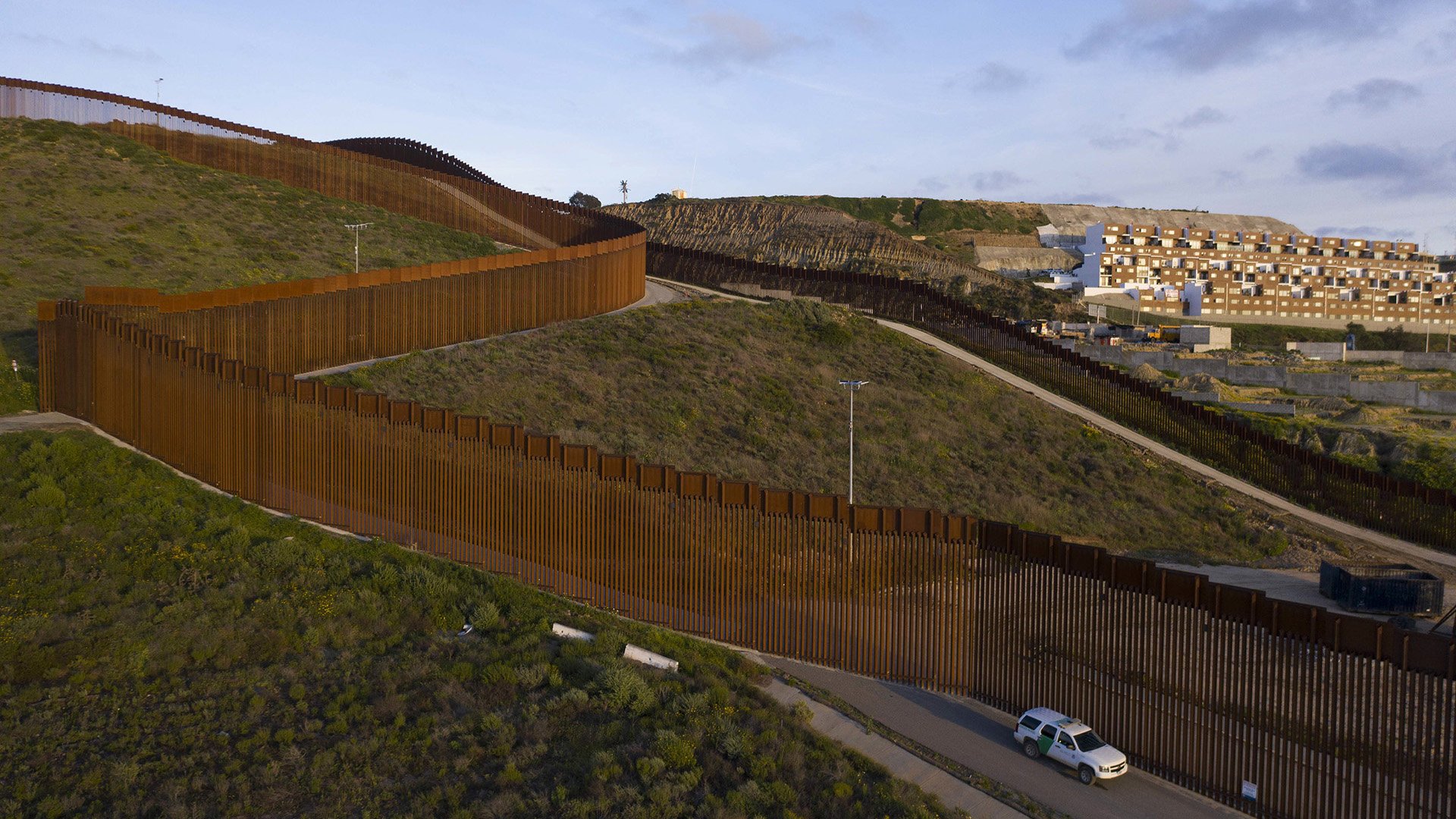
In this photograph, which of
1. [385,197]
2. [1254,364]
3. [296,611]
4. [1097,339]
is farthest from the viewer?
[1097,339]

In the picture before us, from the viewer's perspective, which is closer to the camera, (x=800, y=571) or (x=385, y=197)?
(x=800, y=571)

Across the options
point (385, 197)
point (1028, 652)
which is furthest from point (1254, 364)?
point (1028, 652)

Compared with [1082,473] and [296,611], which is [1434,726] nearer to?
[296,611]

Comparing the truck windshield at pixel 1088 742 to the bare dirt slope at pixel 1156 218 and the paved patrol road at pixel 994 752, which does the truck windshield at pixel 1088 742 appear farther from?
the bare dirt slope at pixel 1156 218

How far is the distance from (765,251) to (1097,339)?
44514 millimetres

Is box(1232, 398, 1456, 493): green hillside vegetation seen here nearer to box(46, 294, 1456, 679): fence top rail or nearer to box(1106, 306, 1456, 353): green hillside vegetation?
box(46, 294, 1456, 679): fence top rail

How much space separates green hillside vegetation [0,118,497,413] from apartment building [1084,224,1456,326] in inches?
3535

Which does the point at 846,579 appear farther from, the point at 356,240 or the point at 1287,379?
the point at 1287,379

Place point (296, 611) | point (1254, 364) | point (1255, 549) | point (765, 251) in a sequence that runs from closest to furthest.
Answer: point (296, 611) → point (1255, 549) → point (1254, 364) → point (765, 251)

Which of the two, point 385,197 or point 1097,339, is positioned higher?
point 385,197

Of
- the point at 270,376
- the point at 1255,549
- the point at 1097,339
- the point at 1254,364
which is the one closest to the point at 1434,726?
the point at 270,376

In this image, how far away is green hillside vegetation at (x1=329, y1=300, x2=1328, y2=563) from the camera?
2789cm

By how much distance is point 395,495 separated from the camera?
56.6 ft

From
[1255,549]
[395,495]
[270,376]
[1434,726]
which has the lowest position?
[1255,549]
